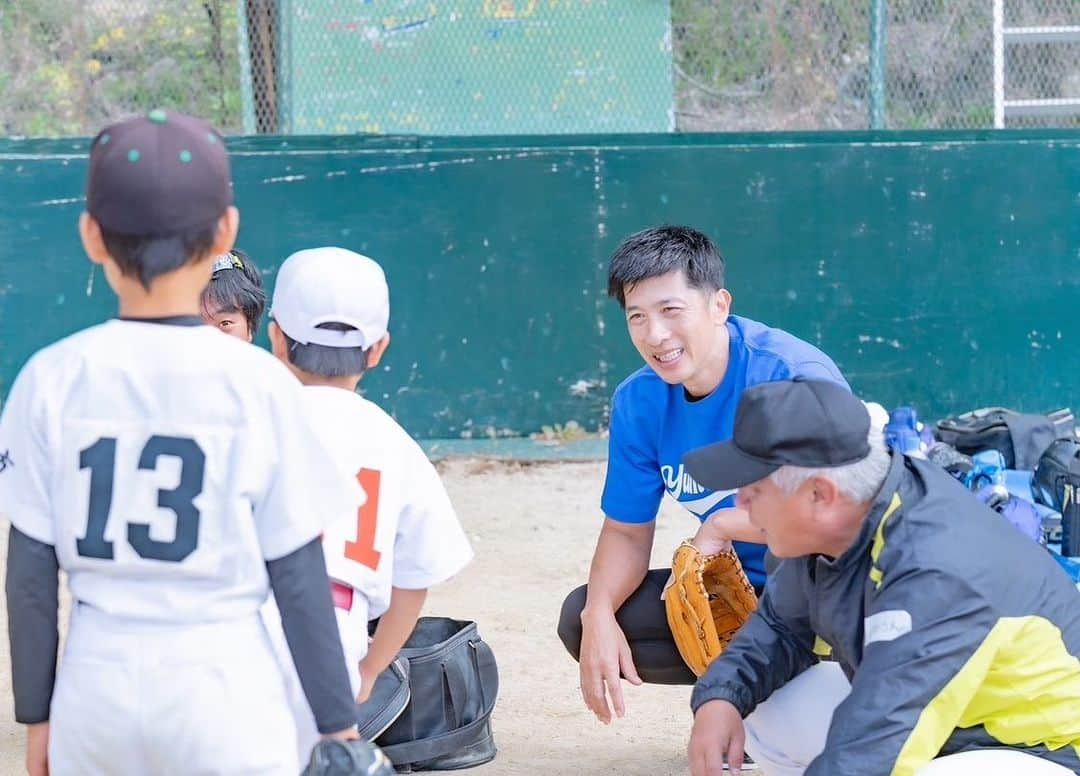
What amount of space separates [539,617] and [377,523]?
256 centimetres

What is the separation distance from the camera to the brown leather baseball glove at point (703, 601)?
334cm

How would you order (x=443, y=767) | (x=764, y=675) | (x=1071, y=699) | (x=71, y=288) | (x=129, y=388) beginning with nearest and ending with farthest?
1. (x=129, y=388)
2. (x=1071, y=699)
3. (x=764, y=675)
4. (x=443, y=767)
5. (x=71, y=288)

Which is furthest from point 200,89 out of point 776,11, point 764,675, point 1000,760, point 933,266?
point 1000,760

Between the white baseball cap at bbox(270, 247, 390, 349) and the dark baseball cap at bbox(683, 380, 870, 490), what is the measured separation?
2.15ft

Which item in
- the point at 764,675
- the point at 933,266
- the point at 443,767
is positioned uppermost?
the point at 933,266

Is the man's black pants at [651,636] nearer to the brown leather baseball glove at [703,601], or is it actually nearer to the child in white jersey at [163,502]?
the brown leather baseball glove at [703,601]

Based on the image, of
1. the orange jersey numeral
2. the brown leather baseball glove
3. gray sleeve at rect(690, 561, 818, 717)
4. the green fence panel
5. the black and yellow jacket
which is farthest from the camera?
the green fence panel

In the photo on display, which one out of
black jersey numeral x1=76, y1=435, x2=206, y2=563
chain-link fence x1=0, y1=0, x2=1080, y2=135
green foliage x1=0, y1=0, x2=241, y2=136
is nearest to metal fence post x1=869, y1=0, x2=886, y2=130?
chain-link fence x1=0, y1=0, x2=1080, y2=135

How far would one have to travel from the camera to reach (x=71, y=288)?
6730 mm

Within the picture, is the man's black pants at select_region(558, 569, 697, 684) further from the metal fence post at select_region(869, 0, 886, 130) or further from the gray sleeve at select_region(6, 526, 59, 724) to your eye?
the metal fence post at select_region(869, 0, 886, 130)

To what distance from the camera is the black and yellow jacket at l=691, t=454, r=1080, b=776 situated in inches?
91.3

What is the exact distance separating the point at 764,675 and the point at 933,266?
4374mm

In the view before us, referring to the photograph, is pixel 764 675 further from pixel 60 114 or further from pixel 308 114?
pixel 60 114

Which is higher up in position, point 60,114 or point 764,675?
point 60,114
